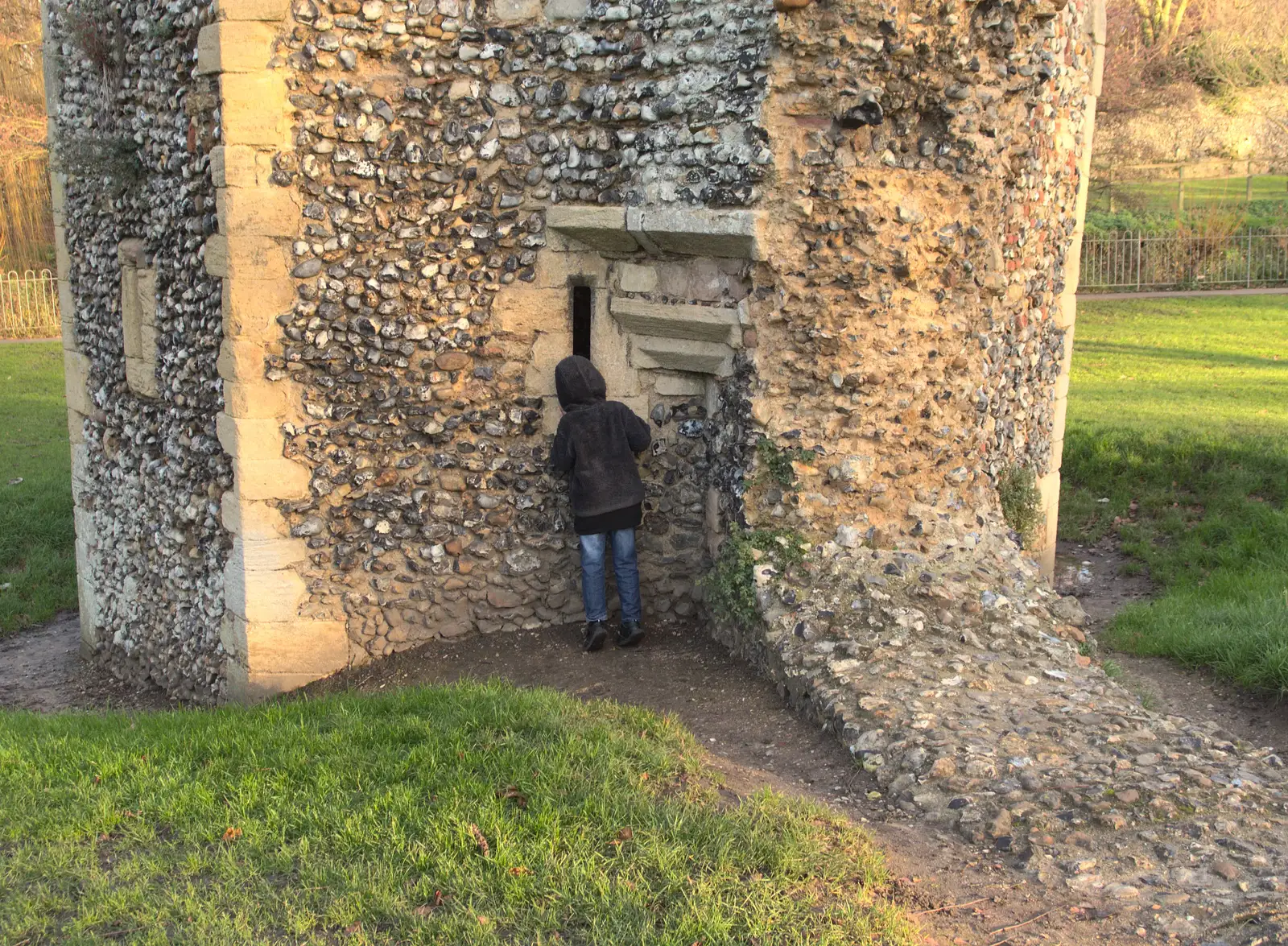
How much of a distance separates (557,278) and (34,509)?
7.74 m

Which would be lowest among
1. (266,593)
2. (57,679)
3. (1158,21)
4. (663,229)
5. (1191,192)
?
(57,679)

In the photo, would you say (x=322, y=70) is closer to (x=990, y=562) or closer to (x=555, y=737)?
(x=555, y=737)

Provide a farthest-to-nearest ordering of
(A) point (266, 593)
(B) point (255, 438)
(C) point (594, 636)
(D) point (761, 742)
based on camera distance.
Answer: (C) point (594, 636), (A) point (266, 593), (B) point (255, 438), (D) point (761, 742)

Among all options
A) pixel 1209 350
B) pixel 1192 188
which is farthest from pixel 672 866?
pixel 1192 188

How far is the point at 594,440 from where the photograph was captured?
686cm

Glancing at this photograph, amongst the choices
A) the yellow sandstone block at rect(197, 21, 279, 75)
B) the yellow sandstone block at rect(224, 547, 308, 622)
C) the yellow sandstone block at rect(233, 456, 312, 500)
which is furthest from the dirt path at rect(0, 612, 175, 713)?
the yellow sandstone block at rect(197, 21, 279, 75)

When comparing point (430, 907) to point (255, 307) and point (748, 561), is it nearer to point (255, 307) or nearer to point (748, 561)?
point (748, 561)

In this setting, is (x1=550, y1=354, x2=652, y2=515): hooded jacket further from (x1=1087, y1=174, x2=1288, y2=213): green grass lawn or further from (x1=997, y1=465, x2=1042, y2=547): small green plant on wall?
(x1=1087, y1=174, x2=1288, y2=213): green grass lawn

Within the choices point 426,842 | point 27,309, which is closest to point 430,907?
point 426,842

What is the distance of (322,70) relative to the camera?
6574mm

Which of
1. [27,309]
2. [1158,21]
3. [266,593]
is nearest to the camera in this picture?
[266,593]

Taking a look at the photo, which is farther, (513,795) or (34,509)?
(34,509)

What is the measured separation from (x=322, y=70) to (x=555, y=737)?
4.00m

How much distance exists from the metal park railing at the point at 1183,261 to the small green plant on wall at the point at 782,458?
59.8ft
